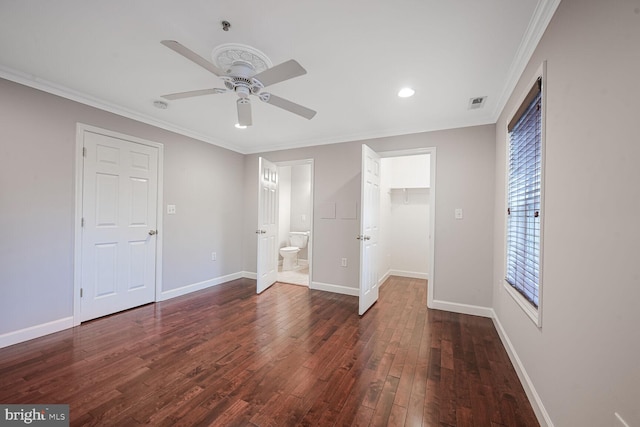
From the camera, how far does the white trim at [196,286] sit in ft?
11.8

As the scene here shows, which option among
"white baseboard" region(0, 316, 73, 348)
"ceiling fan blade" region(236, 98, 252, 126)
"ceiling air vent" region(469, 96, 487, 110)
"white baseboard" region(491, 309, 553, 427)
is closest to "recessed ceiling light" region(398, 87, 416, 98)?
"ceiling air vent" region(469, 96, 487, 110)

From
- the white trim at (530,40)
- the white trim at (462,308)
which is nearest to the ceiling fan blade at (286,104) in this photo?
the white trim at (530,40)

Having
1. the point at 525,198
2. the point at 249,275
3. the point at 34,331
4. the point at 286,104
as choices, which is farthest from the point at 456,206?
the point at 34,331

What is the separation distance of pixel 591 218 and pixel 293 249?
15.1 ft

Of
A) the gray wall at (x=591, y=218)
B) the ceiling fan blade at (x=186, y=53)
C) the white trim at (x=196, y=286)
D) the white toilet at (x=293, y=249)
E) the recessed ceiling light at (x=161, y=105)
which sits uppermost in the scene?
the recessed ceiling light at (x=161, y=105)

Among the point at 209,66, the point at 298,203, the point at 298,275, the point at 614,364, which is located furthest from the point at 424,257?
the point at 209,66

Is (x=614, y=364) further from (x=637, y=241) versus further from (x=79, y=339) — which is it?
(x=79, y=339)

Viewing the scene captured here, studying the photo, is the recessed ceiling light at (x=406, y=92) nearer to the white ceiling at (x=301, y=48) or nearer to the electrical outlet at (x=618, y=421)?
the white ceiling at (x=301, y=48)

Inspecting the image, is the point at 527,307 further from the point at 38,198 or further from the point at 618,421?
the point at 38,198

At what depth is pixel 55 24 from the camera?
1.72 metres

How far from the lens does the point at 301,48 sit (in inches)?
74.7

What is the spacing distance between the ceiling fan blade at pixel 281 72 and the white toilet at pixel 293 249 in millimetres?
3849

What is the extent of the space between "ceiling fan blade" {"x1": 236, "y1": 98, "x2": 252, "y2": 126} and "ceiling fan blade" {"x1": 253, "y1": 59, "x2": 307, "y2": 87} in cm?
30

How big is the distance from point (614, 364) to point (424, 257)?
13.7ft
